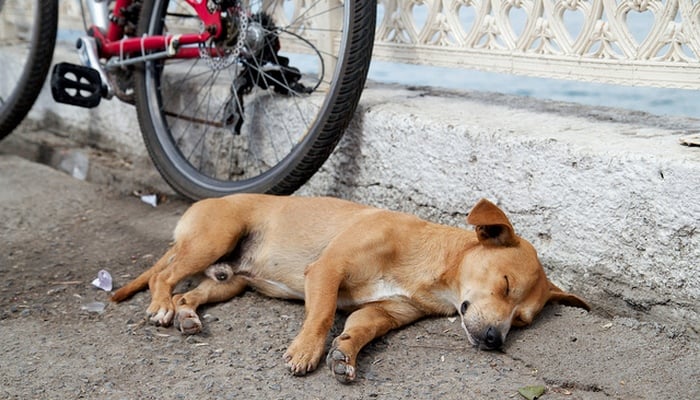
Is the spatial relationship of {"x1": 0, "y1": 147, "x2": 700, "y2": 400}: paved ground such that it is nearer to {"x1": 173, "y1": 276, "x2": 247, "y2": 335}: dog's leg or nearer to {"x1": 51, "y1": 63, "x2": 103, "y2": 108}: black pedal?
{"x1": 173, "y1": 276, "x2": 247, "y2": 335}: dog's leg

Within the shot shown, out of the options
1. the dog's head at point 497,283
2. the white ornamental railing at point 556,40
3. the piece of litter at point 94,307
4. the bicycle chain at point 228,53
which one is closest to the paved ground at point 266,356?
the piece of litter at point 94,307

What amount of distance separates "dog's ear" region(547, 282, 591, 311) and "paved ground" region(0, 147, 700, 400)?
30mm

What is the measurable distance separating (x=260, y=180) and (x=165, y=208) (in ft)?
3.70

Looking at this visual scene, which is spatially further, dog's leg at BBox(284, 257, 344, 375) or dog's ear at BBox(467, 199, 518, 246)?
dog's ear at BBox(467, 199, 518, 246)

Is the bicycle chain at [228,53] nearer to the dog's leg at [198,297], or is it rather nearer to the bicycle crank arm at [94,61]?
the bicycle crank arm at [94,61]

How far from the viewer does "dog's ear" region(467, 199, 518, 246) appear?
337cm

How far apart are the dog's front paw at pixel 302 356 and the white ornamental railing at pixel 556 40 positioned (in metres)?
1.86

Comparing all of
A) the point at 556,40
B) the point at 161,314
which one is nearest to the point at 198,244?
the point at 161,314

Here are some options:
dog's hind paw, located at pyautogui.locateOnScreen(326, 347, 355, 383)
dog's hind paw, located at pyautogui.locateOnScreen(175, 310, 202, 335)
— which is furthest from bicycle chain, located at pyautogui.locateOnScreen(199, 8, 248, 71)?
dog's hind paw, located at pyautogui.locateOnScreen(326, 347, 355, 383)

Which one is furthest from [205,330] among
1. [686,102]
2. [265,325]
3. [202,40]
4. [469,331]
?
[686,102]

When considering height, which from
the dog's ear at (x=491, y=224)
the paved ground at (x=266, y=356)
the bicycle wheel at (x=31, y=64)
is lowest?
the paved ground at (x=266, y=356)

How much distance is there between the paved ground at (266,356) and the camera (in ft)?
10.1

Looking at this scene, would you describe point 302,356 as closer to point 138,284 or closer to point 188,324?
point 188,324

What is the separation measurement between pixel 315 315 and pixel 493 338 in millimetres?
709
